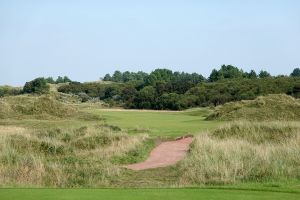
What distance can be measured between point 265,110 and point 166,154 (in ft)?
52.4

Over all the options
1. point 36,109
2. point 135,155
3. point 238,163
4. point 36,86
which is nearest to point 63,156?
point 135,155

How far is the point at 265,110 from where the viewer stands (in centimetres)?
3747

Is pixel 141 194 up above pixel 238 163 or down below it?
above

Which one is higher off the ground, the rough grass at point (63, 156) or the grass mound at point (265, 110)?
the grass mound at point (265, 110)

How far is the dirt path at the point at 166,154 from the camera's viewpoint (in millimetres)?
20727

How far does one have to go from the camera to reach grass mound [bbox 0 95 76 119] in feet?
136

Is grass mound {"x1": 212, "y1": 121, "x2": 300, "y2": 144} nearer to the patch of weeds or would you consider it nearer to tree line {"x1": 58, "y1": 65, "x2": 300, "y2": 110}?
the patch of weeds

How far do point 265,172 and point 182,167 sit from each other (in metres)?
3.55

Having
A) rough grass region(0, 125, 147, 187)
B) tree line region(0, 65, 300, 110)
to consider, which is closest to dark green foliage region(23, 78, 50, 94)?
tree line region(0, 65, 300, 110)

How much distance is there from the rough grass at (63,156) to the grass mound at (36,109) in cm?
1472

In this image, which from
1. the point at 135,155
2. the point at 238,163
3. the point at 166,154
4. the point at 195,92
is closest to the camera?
the point at 238,163

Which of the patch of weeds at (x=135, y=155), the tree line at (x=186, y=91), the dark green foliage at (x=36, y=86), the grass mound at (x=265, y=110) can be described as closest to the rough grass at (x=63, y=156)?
the patch of weeds at (x=135, y=155)

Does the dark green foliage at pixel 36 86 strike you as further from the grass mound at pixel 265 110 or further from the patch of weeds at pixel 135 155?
the patch of weeds at pixel 135 155

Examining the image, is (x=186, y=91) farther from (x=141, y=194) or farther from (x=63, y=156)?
(x=141, y=194)
